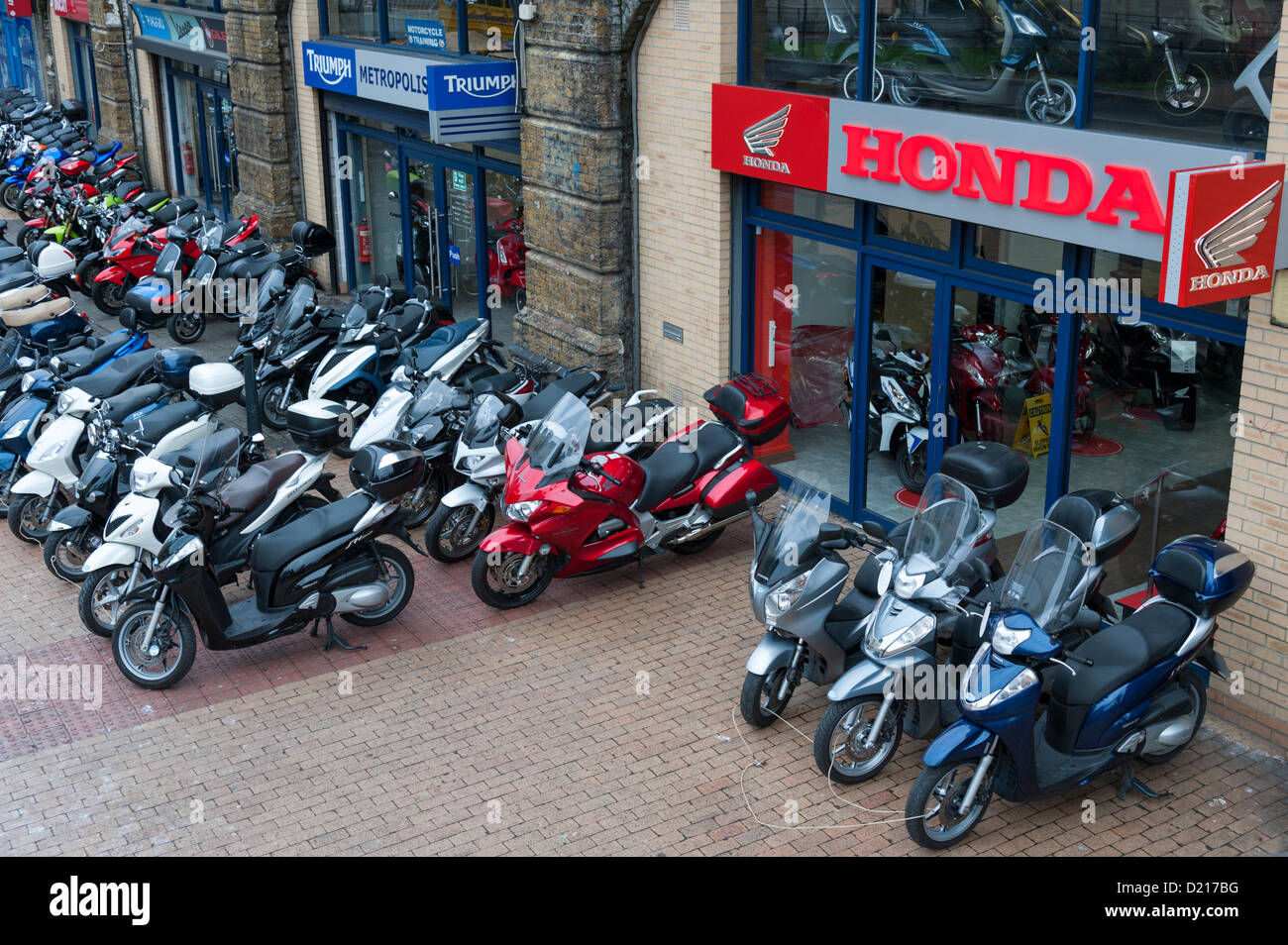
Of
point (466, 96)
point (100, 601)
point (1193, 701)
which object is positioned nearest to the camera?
point (1193, 701)

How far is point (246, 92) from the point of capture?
17203 mm

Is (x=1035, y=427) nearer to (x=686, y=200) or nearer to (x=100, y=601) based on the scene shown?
(x=686, y=200)

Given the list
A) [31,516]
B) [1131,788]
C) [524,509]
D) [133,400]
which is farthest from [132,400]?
[1131,788]

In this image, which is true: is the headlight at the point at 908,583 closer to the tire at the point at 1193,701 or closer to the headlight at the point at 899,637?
the headlight at the point at 899,637

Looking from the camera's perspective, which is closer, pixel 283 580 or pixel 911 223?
pixel 283 580

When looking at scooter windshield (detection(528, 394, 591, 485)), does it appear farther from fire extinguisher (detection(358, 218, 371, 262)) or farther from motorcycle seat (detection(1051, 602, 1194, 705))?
fire extinguisher (detection(358, 218, 371, 262))

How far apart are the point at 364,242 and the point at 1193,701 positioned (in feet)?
40.7

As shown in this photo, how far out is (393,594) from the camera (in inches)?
345

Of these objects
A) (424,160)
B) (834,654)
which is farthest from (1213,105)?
(424,160)

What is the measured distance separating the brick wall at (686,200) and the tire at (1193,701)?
16.0ft

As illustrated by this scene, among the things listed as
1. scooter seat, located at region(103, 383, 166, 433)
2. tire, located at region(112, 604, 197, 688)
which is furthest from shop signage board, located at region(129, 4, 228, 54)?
tire, located at region(112, 604, 197, 688)

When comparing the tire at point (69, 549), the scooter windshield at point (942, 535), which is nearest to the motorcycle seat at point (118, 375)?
the tire at point (69, 549)

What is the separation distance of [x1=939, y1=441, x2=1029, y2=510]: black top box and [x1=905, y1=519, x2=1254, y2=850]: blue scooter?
0.89 meters

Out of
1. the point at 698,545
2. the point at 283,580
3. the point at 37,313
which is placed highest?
the point at 37,313
